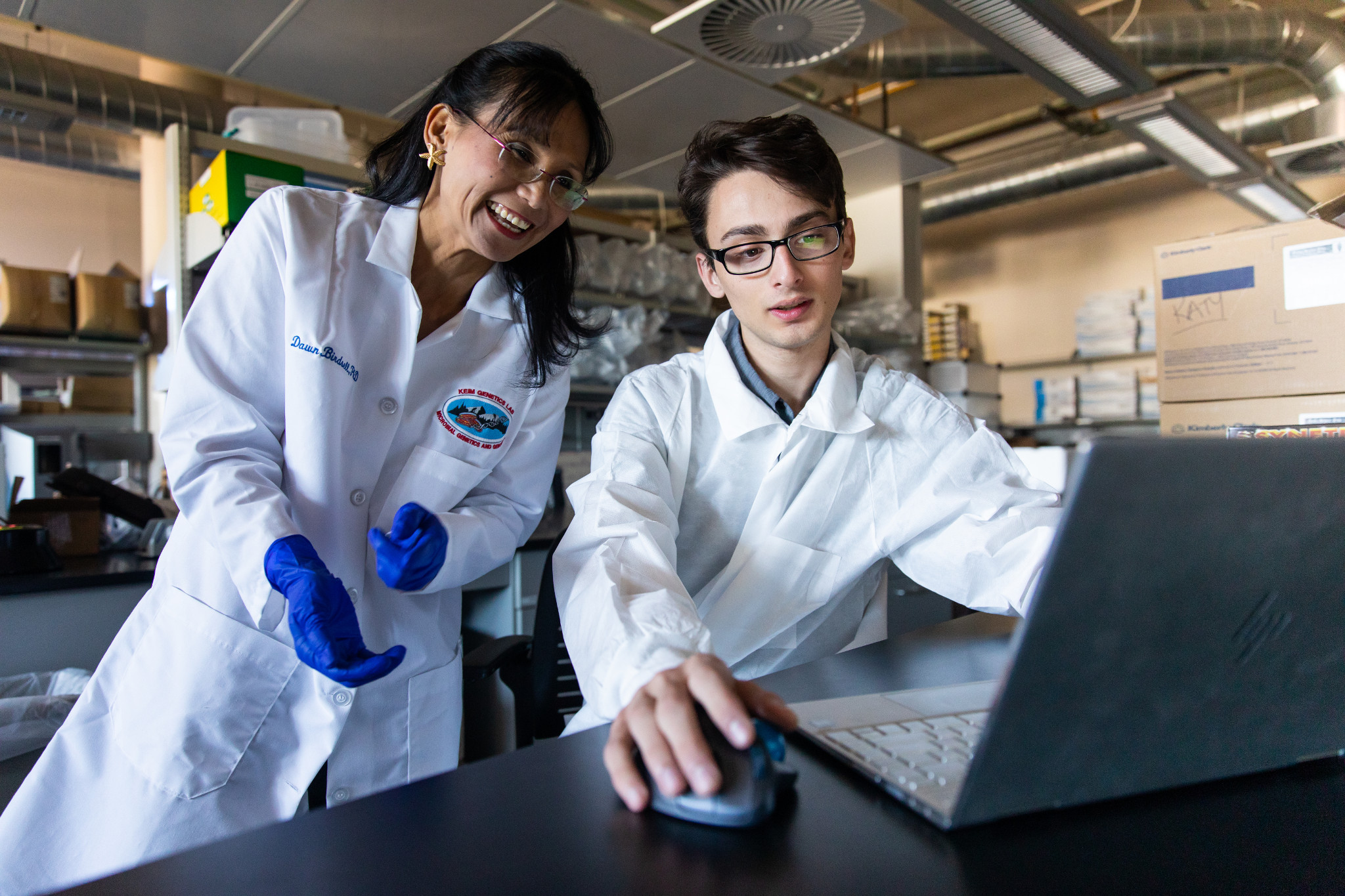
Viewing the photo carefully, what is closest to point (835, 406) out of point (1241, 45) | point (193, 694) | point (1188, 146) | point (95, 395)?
point (193, 694)

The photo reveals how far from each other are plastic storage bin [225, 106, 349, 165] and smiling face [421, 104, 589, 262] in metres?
1.50

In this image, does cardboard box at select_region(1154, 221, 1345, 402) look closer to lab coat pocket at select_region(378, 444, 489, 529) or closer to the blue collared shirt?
the blue collared shirt

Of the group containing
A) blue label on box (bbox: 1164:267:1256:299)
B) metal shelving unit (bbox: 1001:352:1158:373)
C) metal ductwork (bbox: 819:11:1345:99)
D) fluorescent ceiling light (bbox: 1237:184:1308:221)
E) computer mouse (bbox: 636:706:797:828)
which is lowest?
computer mouse (bbox: 636:706:797:828)

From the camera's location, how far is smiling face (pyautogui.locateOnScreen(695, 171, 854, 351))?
1.19 m

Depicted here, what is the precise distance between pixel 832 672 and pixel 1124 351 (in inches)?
187

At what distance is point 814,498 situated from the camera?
1181 mm

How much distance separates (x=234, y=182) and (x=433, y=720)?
1676 millimetres

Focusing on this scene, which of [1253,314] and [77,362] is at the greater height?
[77,362]

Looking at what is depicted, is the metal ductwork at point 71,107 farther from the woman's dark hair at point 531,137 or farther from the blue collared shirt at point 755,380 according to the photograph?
the blue collared shirt at point 755,380

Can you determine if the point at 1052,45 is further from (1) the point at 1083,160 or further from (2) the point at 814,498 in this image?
(1) the point at 1083,160

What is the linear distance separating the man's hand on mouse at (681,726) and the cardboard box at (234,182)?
2.03 m

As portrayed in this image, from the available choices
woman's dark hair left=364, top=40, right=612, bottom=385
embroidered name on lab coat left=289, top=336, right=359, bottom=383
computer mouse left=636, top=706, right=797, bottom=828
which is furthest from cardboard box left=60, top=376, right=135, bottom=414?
computer mouse left=636, top=706, right=797, bottom=828

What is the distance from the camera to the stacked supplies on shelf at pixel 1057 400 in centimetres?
500

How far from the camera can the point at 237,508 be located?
3.10 ft
